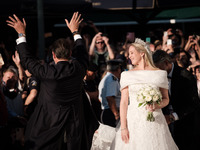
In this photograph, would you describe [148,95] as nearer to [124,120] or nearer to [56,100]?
[124,120]

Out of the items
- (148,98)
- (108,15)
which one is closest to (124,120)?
(148,98)

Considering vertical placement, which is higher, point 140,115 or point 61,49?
point 61,49

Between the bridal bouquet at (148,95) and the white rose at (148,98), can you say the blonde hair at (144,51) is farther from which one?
the white rose at (148,98)

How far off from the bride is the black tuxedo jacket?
0.61 m

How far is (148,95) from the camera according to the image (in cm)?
417

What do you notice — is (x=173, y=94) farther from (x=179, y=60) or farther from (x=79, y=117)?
(x=179, y=60)

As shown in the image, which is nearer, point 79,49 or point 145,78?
point 145,78

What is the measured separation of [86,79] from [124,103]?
2.07m

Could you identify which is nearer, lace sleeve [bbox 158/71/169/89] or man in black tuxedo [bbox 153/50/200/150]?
lace sleeve [bbox 158/71/169/89]

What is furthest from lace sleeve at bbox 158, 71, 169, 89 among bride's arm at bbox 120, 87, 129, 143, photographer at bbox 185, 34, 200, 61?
photographer at bbox 185, 34, 200, 61

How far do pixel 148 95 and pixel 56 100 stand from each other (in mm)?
1176

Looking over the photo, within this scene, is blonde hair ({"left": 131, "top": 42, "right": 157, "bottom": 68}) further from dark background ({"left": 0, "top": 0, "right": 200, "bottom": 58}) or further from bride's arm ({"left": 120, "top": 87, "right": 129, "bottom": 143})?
dark background ({"left": 0, "top": 0, "right": 200, "bottom": 58})

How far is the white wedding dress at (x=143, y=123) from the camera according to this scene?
4410 mm

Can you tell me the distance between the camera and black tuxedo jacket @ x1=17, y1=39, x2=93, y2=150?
425cm
